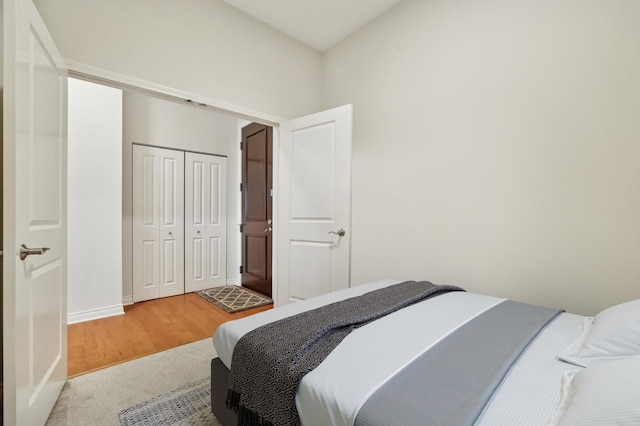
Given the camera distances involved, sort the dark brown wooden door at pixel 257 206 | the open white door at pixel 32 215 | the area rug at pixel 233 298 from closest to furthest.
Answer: the open white door at pixel 32 215 < the area rug at pixel 233 298 < the dark brown wooden door at pixel 257 206

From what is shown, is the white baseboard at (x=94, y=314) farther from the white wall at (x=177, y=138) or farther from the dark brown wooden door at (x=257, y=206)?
the dark brown wooden door at (x=257, y=206)

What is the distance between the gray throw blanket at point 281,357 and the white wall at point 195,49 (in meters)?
2.01

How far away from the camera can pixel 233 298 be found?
12.5ft

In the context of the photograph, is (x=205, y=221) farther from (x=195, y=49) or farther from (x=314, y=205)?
(x=195, y=49)

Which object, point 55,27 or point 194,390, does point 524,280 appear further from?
point 55,27

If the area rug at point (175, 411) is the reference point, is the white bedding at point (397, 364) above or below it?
above

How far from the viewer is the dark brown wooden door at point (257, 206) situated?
12.7ft

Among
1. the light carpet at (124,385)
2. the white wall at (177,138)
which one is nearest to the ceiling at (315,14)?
the white wall at (177,138)

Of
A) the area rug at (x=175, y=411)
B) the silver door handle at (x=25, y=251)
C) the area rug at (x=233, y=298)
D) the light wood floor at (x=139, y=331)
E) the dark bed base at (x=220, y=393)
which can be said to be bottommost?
the light wood floor at (x=139, y=331)

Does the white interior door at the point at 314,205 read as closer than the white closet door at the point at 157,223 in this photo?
Yes

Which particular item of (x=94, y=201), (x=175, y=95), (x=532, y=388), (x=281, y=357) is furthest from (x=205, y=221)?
(x=532, y=388)

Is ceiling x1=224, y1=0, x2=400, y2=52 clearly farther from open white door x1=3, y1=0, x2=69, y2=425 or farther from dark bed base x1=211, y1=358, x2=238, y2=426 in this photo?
dark bed base x1=211, y1=358, x2=238, y2=426

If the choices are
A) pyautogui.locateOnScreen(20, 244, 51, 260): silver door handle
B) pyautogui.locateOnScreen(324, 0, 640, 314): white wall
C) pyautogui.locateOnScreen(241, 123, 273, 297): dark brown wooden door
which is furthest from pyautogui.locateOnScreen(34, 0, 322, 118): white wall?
pyautogui.locateOnScreen(20, 244, 51, 260): silver door handle

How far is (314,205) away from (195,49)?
5.30ft
